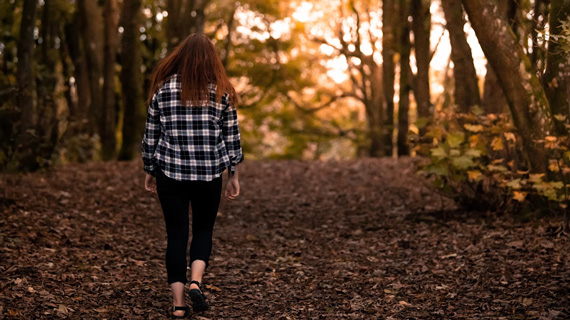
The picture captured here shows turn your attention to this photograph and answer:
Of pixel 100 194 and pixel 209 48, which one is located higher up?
pixel 209 48

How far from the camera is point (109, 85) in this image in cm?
1398

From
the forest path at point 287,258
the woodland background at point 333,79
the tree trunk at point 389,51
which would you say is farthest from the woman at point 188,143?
the tree trunk at point 389,51

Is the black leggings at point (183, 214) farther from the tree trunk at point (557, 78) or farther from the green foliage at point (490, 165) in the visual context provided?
the tree trunk at point (557, 78)

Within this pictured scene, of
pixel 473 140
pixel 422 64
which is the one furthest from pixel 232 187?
pixel 422 64

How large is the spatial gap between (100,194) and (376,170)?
5.50m

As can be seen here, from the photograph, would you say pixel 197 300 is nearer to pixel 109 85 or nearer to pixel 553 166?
pixel 553 166

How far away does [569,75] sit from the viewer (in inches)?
253

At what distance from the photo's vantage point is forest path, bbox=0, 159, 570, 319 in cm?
482

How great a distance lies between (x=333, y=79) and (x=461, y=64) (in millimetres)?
16979

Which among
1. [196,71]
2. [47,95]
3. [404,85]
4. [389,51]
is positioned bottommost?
[196,71]

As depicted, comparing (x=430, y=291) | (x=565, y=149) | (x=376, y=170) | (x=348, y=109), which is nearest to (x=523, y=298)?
Answer: (x=430, y=291)

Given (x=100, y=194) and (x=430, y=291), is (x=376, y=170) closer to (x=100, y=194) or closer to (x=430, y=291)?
(x=100, y=194)

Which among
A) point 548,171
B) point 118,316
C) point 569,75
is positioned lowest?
point 118,316

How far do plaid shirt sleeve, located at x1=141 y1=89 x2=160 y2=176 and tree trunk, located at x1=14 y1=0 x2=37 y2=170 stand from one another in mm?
5194
